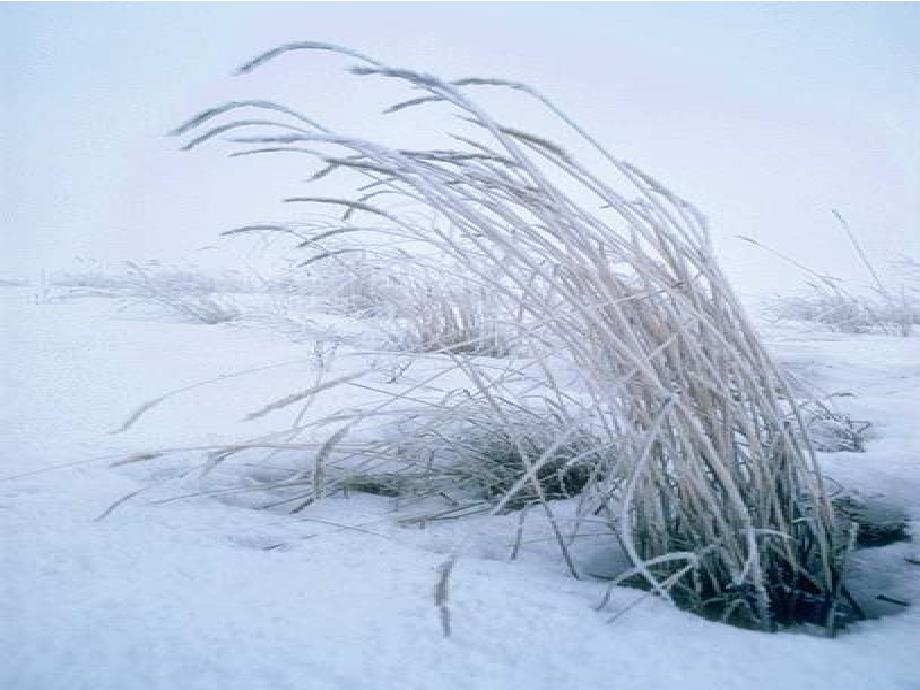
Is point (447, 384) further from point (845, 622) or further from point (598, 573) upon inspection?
point (845, 622)

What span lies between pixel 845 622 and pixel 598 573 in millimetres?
192

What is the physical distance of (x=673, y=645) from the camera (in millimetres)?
476

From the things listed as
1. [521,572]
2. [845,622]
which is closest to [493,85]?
[521,572]

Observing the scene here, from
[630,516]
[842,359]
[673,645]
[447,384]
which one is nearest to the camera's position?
[673,645]

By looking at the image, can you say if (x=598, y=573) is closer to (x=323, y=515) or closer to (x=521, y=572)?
(x=521, y=572)

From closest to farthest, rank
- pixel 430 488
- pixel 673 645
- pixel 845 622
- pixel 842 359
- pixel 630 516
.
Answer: pixel 673 645, pixel 845 622, pixel 630 516, pixel 430 488, pixel 842 359

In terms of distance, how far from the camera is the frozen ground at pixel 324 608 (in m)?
0.42

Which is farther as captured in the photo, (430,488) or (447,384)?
(447,384)

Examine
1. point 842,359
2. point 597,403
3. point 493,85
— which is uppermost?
point 493,85

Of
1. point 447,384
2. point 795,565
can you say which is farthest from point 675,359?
point 447,384

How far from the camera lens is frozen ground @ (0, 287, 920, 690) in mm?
424

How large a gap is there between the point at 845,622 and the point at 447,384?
0.98 metres

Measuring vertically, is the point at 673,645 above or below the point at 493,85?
below

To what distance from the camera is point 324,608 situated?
50cm
